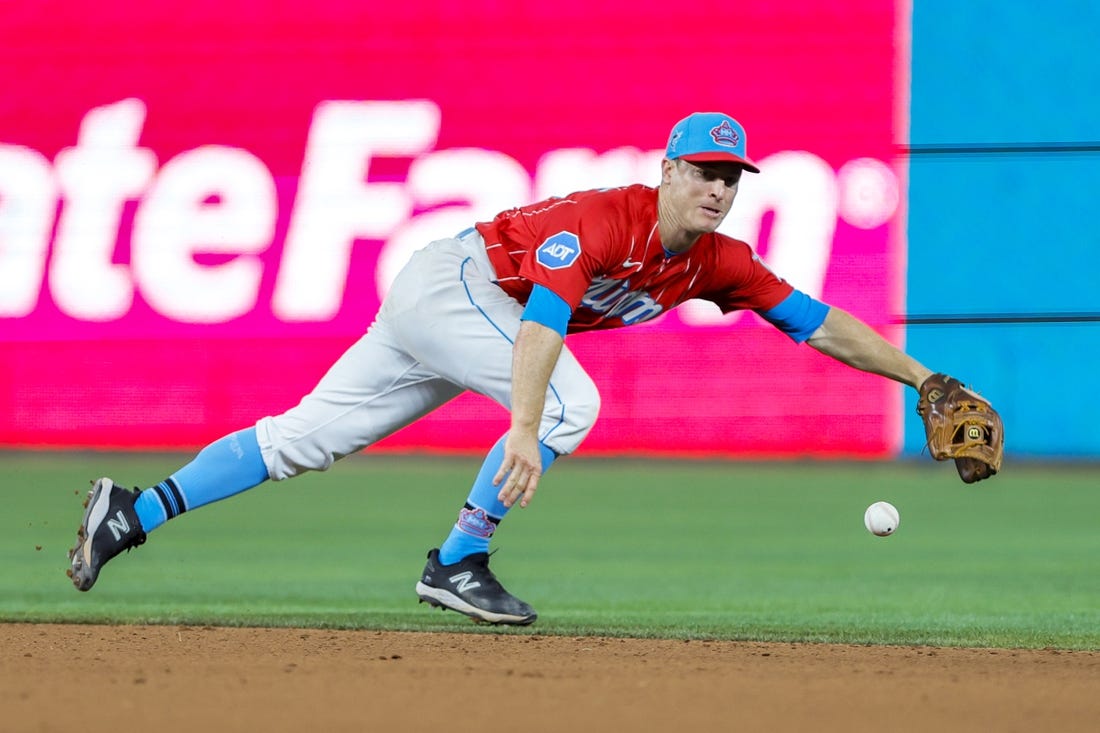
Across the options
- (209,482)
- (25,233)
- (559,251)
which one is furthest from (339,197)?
(559,251)

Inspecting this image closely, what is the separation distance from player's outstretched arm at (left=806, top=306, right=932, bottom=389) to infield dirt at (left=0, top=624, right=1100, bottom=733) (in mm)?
741

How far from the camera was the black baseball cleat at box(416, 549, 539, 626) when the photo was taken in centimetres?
476

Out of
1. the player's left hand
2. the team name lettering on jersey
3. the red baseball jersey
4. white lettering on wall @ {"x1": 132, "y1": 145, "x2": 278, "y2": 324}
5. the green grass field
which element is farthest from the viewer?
white lettering on wall @ {"x1": 132, "y1": 145, "x2": 278, "y2": 324}

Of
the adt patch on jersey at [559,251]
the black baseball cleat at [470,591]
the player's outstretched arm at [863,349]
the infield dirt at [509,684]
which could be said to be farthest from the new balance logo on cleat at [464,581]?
the player's outstretched arm at [863,349]

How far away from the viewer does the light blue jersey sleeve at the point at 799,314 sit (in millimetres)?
4699

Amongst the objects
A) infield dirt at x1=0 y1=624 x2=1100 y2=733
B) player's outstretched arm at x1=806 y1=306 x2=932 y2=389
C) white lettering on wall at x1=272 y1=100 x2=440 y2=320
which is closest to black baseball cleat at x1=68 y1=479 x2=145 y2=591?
infield dirt at x1=0 y1=624 x2=1100 y2=733

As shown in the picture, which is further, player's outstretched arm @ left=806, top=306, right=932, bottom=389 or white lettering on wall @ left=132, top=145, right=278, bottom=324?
white lettering on wall @ left=132, top=145, right=278, bottom=324

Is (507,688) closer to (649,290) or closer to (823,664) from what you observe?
(823,664)

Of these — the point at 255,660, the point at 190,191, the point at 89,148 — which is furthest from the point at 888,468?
the point at 255,660

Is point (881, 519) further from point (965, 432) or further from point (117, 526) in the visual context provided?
point (117, 526)

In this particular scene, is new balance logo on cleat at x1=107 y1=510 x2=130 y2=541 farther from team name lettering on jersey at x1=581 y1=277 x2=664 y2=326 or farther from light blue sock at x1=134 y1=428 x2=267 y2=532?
team name lettering on jersey at x1=581 y1=277 x2=664 y2=326

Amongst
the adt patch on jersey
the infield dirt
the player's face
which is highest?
the player's face

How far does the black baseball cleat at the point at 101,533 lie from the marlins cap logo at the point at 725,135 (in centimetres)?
187

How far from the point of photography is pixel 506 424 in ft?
34.5
